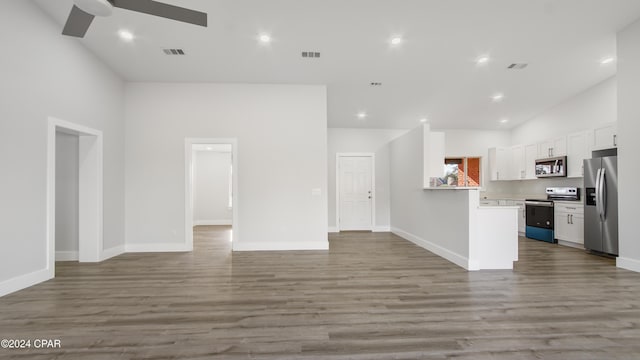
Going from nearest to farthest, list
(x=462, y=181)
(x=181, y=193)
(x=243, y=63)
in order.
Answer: (x=243, y=63) → (x=181, y=193) → (x=462, y=181)

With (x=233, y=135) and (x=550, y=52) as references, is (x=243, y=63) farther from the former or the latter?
(x=550, y=52)

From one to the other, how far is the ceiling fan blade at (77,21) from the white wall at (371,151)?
222 inches

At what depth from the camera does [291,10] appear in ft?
11.2

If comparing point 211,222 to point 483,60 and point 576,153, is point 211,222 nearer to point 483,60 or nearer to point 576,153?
point 483,60

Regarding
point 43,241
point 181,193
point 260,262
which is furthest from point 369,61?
point 43,241

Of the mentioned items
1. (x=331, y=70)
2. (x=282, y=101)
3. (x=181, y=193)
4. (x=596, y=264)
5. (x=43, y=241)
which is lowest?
(x=596, y=264)

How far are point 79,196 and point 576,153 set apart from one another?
30.4 feet

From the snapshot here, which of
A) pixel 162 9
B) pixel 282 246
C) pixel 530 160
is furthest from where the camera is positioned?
pixel 530 160

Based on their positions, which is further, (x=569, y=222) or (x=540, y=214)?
(x=540, y=214)

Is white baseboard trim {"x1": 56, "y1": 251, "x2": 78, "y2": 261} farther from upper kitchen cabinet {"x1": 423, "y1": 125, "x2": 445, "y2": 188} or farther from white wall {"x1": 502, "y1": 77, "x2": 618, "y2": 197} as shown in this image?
white wall {"x1": 502, "y1": 77, "x2": 618, "y2": 197}

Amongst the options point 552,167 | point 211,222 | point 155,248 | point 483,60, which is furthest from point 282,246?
point 552,167

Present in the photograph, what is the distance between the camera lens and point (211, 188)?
9367 mm

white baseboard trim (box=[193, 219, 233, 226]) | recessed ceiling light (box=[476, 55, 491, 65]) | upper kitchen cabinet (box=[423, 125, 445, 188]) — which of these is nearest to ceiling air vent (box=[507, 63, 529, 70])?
recessed ceiling light (box=[476, 55, 491, 65])

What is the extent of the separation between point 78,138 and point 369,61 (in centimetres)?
491
